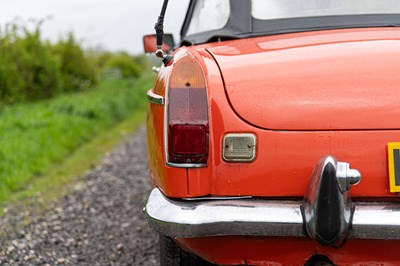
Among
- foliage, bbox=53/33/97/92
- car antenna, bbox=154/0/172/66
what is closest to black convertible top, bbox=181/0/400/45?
car antenna, bbox=154/0/172/66

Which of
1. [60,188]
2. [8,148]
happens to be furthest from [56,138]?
[60,188]

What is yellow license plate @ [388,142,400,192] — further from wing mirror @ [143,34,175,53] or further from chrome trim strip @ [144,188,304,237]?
wing mirror @ [143,34,175,53]

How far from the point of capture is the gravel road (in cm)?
450

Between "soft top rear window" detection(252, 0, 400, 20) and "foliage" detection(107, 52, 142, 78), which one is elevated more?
"soft top rear window" detection(252, 0, 400, 20)

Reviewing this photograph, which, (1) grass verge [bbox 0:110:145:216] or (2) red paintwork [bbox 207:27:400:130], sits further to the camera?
(1) grass verge [bbox 0:110:145:216]

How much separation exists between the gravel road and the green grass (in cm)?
64

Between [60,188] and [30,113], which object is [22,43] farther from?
[60,188]

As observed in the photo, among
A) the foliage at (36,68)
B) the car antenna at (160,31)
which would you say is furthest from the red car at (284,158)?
the foliage at (36,68)

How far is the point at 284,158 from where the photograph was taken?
2.71m

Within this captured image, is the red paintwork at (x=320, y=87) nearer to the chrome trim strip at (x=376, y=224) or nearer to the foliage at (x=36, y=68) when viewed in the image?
the chrome trim strip at (x=376, y=224)

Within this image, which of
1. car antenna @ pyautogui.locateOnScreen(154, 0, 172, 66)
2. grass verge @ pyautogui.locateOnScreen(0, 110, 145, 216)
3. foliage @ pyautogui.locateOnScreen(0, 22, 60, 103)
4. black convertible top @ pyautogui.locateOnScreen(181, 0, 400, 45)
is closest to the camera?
car antenna @ pyautogui.locateOnScreen(154, 0, 172, 66)

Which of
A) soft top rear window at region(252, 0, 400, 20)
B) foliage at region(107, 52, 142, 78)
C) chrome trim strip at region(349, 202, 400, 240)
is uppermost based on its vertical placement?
soft top rear window at region(252, 0, 400, 20)

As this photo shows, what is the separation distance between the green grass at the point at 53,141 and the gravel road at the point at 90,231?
0.64 meters

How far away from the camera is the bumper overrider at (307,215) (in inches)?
99.8
